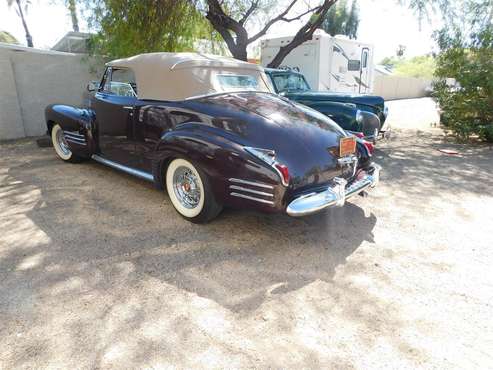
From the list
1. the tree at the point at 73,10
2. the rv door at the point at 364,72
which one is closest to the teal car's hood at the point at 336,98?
the rv door at the point at 364,72

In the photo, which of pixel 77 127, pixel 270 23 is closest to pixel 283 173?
pixel 77 127

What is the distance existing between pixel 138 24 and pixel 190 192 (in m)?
6.73

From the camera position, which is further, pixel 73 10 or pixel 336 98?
pixel 73 10

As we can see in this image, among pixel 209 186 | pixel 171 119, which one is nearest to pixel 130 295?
pixel 209 186

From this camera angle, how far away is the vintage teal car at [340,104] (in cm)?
657

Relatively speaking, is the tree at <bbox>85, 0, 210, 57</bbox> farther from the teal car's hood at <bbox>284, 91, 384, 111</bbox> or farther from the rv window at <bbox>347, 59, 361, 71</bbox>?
the rv window at <bbox>347, 59, 361, 71</bbox>

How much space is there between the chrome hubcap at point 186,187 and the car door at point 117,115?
0.84 metres

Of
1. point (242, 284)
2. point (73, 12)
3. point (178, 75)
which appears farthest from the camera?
point (73, 12)

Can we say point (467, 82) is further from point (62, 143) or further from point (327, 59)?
point (62, 143)

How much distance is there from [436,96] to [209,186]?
28.2 ft

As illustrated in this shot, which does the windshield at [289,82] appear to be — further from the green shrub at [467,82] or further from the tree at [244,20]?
the green shrub at [467,82]

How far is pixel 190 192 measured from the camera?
155 inches

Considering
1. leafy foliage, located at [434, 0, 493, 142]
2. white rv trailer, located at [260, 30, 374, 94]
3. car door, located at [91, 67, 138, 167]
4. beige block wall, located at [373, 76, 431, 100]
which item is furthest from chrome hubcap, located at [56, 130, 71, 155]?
beige block wall, located at [373, 76, 431, 100]

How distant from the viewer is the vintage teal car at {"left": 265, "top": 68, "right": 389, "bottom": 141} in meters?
6.57
